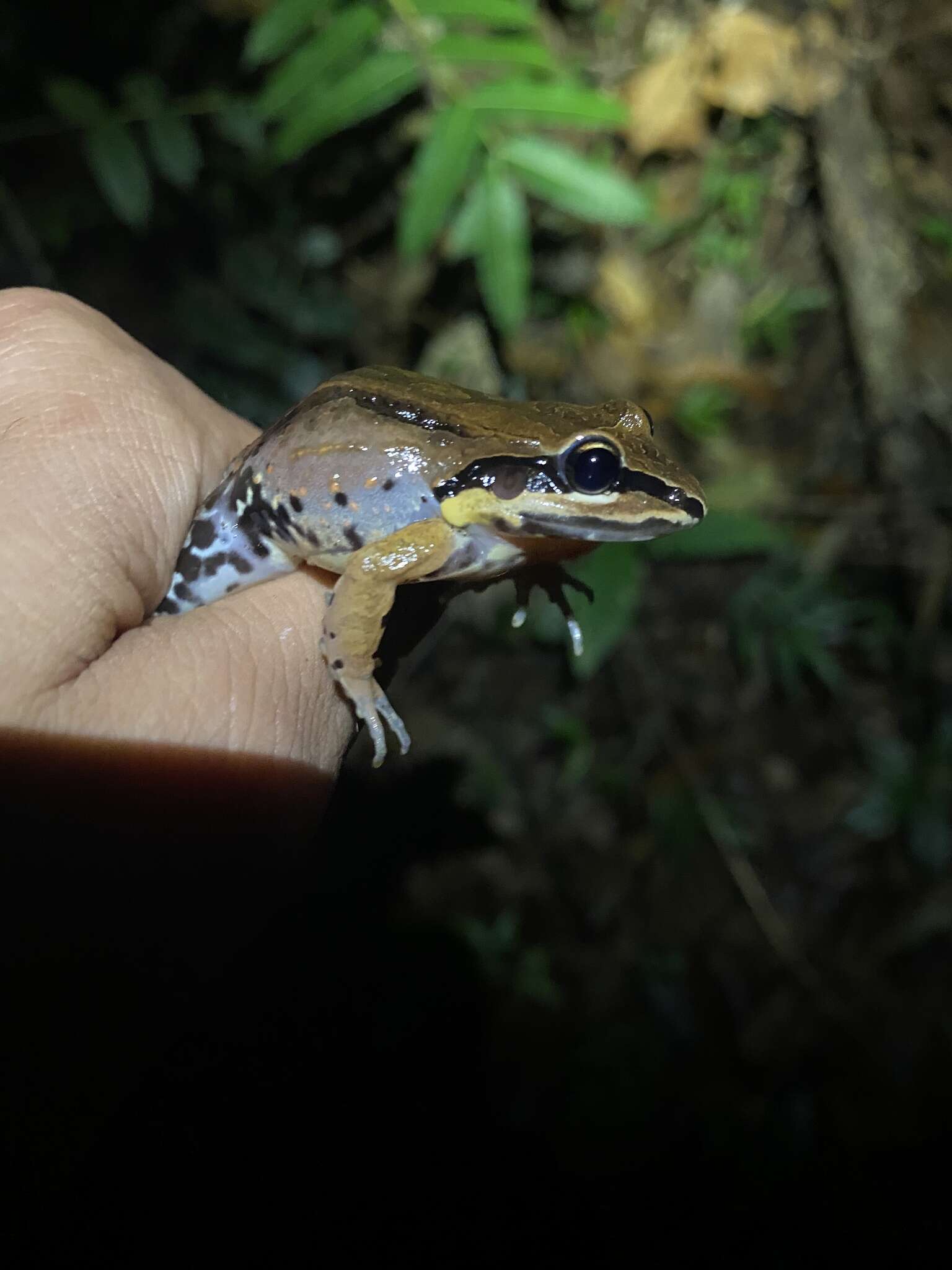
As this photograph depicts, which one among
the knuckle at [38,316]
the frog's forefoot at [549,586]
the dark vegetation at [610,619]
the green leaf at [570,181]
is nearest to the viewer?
the knuckle at [38,316]

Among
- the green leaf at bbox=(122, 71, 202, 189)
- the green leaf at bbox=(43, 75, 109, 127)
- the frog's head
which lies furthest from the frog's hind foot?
the green leaf at bbox=(43, 75, 109, 127)

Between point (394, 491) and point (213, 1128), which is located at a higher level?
point (394, 491)

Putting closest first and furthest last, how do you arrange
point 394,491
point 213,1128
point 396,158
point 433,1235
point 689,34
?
point 394,491
point 213,1128
point 433,1235
point 396,158
point 689,34

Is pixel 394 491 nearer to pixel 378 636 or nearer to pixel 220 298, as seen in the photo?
pixel 378 636

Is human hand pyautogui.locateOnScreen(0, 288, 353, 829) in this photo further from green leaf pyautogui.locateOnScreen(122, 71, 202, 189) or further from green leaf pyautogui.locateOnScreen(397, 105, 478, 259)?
green leaf pyautogui.locateOnScreen(122, 71, 202, 189)

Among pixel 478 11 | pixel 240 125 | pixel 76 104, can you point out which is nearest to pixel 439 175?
pixel 478 11

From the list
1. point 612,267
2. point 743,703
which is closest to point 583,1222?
point 743,703

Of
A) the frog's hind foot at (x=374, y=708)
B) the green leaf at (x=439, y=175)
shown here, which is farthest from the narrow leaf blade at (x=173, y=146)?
the frog's hind foot at (x=374, y=708)

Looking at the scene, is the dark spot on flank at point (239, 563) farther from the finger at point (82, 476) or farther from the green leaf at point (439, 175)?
the green leaf at point (439, 175)
